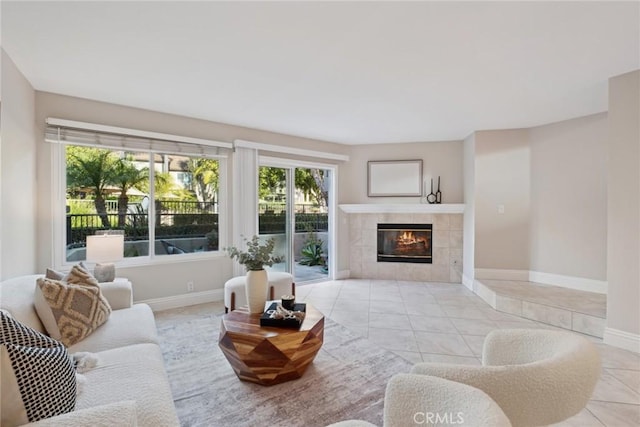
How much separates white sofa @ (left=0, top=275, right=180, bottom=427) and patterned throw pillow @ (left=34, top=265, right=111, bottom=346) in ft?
0.15


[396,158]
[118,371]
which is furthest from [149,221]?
[396,158]

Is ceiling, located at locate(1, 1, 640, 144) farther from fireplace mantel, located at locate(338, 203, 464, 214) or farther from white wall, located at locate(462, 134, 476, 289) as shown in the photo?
fireplace mantel, located at locate(338, 203, 464, 214)

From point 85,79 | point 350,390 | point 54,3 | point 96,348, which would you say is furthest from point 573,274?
point 85,79

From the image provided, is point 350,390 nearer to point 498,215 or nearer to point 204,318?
point 204,318

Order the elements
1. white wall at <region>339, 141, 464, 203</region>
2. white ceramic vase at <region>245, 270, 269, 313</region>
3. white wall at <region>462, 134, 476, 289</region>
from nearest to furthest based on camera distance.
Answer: white ceramic vase at <region>245, 270, 269, 313</region> → white wall at <region>462, 134, 476, 289</region> → white wall at <region>339, 141, 464, 203</region>

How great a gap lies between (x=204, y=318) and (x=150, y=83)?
256cm

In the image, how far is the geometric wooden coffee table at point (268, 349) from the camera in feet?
6.39

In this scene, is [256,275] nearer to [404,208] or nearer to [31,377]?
[31,377]

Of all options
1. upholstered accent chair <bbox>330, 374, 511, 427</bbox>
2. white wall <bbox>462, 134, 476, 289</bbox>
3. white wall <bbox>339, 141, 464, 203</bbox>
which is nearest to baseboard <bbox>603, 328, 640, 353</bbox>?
white wall <bbox>462, 134, 476, 289</bbox>

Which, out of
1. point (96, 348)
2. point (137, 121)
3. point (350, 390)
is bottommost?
point (350, 390)

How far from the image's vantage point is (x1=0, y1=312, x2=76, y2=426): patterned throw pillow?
0.97m

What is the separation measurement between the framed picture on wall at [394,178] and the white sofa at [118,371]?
4211 mm

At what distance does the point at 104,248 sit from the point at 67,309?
1003 millimetres

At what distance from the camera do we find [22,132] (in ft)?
8.48
